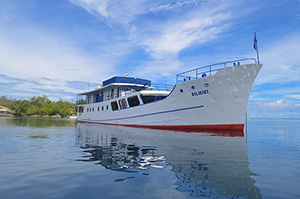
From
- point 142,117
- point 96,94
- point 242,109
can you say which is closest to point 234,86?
point 242,109

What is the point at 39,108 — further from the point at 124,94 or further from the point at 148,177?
the point at 148,177

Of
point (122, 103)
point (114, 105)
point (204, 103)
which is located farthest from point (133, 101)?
point (204, 103)

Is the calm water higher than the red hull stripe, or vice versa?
the red hull stripe

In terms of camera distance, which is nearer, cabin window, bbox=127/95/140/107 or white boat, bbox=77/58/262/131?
white boat, bbox=77/58/262/131

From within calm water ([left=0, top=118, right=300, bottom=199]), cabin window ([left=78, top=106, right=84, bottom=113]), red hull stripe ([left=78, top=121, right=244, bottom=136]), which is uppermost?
cabin window ([left=78, top=106, right=84, bottom=113])

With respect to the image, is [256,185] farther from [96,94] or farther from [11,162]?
[96,94]

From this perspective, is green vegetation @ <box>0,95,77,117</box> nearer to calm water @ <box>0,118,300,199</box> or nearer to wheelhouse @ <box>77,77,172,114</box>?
wheelhouse @ <box>77,77,172,114</box>

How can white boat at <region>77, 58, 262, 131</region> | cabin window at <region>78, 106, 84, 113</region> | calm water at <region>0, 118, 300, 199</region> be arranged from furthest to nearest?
cabin window at <region>78, 106, 84, 113</region> < white boat at <region>77, 58, 262, 131</region> < calm water at <region>0, 118, 300, 199</region>

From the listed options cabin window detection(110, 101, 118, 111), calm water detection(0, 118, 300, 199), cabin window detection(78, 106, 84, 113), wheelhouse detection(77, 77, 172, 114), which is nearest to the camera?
calm water detection(0, 118, 300, 199)

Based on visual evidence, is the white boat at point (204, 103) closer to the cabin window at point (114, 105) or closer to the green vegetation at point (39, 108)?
the cabin window at point (114, 105)

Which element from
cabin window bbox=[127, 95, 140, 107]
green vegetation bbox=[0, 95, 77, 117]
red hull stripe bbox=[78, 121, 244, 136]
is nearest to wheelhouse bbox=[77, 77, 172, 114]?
cabin window bbox=[127, 95, 140, 107]

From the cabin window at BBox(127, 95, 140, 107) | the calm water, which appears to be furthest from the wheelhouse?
the calm water

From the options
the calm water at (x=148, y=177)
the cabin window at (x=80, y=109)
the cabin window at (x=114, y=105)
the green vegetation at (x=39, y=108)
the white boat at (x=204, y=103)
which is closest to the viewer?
the calm water at (x=148, y=177)

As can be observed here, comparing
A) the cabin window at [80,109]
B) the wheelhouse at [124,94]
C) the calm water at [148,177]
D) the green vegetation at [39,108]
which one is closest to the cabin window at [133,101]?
the wheelhouse at [124,94]
